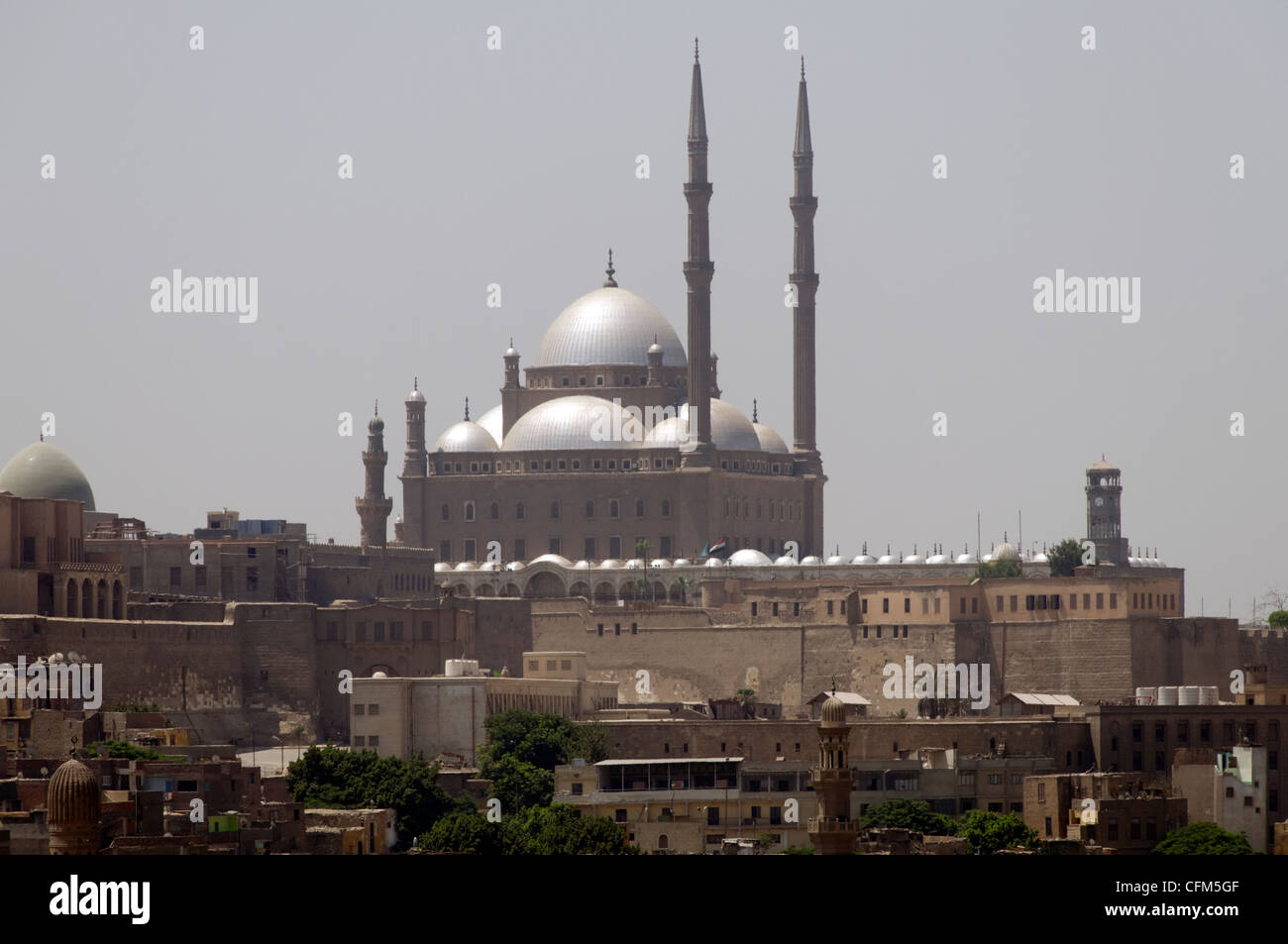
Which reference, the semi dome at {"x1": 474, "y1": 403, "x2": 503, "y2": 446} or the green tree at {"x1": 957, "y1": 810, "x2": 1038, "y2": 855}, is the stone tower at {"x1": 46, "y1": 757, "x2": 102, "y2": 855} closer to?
the green tree at {"x1": 957, "y1": 810, "x2": 1038, "y2": 855}

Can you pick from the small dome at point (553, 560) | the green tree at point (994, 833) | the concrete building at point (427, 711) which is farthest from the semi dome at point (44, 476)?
the green tree at point (994, 833)

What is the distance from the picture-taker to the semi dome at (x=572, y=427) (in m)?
95.7

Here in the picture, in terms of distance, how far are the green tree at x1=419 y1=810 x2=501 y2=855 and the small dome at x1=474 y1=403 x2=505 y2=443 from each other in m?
47.2

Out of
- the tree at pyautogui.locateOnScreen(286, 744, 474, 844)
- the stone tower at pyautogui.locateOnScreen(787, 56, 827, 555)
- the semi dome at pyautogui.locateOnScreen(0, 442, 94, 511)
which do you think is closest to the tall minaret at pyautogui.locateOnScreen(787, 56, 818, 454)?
the stone tower at pyautogui.locateOnScreen(787, 56, 827, 555)

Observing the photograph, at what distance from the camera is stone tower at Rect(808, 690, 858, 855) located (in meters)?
49.9

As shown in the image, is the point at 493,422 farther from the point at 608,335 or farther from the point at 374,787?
the point at 374,787

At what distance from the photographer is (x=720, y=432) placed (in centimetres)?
9438

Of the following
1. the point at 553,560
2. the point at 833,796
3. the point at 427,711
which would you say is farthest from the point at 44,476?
the point at 833,796

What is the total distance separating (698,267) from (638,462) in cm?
709

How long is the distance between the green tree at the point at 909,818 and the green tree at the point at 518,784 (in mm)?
6132

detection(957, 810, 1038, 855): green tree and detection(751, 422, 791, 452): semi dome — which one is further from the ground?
detection(751, 422, 791, 452): semi dome

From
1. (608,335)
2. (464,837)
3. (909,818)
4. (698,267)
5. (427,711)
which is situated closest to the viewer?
(464,837)

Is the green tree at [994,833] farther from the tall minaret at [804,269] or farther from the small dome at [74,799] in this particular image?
the tall minaret at [804,269]
